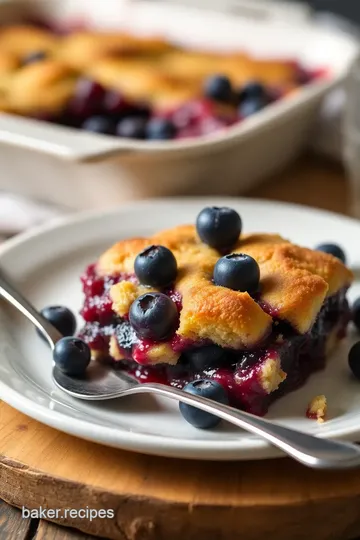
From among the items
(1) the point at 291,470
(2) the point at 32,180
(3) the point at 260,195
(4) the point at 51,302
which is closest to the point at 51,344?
(4) the point at 51,302

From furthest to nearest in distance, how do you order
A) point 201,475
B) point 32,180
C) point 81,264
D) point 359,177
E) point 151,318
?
point 359,177 < point 32,180 < point 81,264 < point 151,318 < point 201,475

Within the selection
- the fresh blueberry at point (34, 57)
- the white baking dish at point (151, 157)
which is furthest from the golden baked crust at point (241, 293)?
the fresh blueberry at point (34, 57)

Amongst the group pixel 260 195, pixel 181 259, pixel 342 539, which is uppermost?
pixel 181 259

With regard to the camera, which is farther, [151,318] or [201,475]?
[151,318]

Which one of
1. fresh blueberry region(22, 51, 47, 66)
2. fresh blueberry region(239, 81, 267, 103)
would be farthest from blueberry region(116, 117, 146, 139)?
fresh blueberry region(22, 51, 47, 66)

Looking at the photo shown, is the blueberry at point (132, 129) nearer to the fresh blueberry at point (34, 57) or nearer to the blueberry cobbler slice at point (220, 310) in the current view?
the fresh blueberry at point (34, 57)

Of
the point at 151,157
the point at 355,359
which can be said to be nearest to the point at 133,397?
the point at 355,359

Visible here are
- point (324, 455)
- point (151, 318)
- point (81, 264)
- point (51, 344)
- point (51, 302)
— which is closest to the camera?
point (324, 455)

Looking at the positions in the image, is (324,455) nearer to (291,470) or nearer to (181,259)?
(291,470)

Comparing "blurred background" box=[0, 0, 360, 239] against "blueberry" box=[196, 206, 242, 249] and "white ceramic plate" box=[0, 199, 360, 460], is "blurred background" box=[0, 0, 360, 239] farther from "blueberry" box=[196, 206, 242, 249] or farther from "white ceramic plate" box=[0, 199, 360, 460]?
"blueberry" box=[196, 206, 242, 249]
